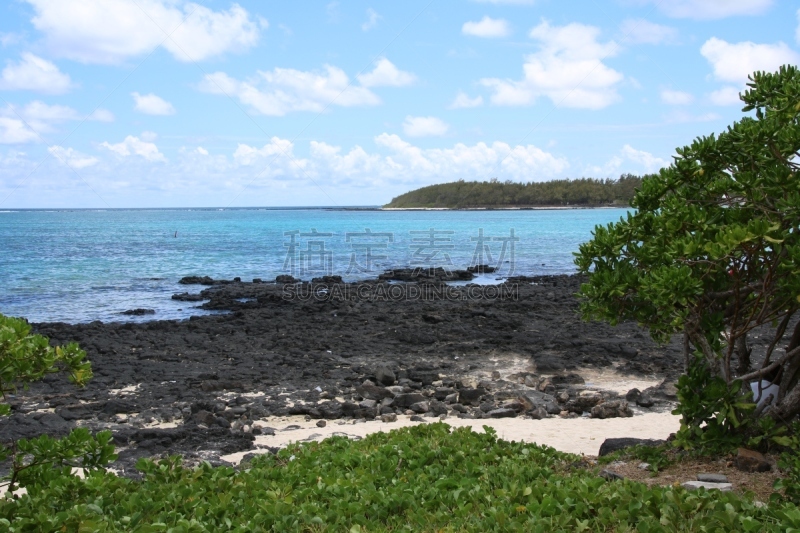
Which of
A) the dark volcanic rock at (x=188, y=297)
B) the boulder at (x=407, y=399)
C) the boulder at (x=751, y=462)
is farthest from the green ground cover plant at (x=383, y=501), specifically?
the dark volcanic rock at (x=188, y=297)

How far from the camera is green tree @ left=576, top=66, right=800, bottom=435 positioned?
517 cm

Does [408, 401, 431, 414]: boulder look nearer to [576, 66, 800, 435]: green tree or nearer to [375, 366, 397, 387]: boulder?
[375, 366, 397, 387]: boulder

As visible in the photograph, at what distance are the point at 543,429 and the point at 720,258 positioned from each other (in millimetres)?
4461

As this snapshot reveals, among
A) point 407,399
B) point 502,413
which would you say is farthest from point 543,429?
point 407,399

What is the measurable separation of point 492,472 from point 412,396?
4.84 m

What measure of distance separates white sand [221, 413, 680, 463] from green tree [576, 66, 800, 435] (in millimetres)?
2341

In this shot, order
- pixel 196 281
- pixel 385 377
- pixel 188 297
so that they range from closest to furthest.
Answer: pixel 385 377 < pixel 188 297 < pixel 196 281

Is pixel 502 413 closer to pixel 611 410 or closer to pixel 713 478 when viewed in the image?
pixel 611 410

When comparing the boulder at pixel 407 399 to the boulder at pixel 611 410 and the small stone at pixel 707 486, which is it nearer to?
the boulder at pixel 611 410

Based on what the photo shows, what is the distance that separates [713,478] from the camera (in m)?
5.46

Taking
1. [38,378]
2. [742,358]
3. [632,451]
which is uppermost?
[38,378]

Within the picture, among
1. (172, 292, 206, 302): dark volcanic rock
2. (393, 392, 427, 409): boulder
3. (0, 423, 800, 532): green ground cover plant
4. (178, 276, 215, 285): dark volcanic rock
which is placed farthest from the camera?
(178, 276, 215, 285): dark volcanic rock

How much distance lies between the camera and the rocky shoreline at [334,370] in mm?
9883

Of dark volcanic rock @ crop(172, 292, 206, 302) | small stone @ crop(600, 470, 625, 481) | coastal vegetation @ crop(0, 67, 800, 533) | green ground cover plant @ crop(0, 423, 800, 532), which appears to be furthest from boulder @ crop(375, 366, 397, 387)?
dark volcanic rock @ crop(172, 292, 206, 302)
